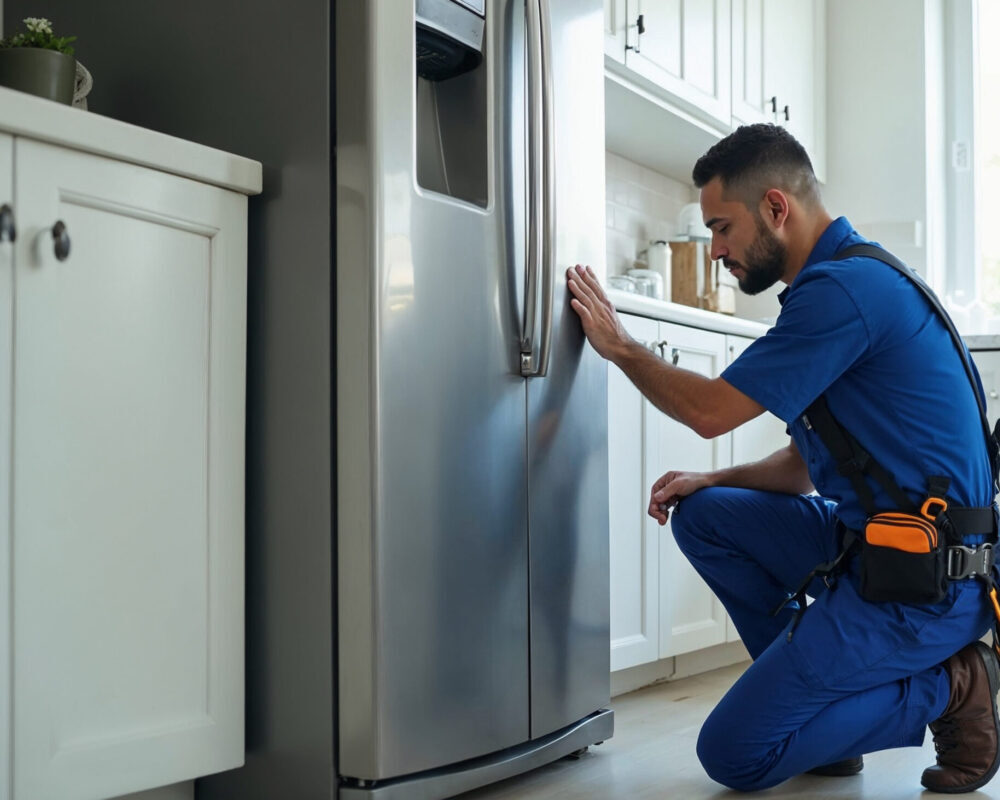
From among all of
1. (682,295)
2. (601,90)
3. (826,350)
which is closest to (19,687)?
(826,350)

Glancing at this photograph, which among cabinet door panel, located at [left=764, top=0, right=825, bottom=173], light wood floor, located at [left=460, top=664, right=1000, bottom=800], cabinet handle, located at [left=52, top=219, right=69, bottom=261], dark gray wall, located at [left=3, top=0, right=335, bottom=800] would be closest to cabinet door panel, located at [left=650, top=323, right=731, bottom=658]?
light wood floor, located at [left=460, top=664, right=1000, bottom=800]

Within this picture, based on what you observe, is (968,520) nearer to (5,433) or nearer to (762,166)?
(762,166)

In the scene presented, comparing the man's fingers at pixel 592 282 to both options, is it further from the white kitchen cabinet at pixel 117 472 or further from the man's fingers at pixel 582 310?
the white kitchen cabinet at pixel 117 472

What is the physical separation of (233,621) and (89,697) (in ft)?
0.82

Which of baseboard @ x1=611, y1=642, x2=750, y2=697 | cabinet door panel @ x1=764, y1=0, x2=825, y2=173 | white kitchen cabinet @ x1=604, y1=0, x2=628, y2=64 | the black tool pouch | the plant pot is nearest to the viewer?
the plant pot

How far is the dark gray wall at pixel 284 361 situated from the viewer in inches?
66.7

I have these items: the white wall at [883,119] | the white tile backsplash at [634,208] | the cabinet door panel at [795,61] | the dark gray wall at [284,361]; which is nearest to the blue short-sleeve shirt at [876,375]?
the dark gray wall at [284,361]

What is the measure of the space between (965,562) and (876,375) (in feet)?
1.07

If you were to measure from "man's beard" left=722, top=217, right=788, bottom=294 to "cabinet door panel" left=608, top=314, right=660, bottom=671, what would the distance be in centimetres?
47

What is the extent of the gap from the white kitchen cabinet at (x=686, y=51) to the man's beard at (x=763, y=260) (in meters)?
1.05

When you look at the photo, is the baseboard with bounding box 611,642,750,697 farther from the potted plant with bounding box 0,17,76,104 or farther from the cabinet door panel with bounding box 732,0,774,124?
the potted plant with bounding box 0,17,76,104

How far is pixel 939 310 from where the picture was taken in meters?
1.93

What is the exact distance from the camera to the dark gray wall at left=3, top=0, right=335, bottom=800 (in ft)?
5.56

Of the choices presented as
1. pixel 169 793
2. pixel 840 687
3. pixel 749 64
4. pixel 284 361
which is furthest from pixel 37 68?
pixel 749 64
